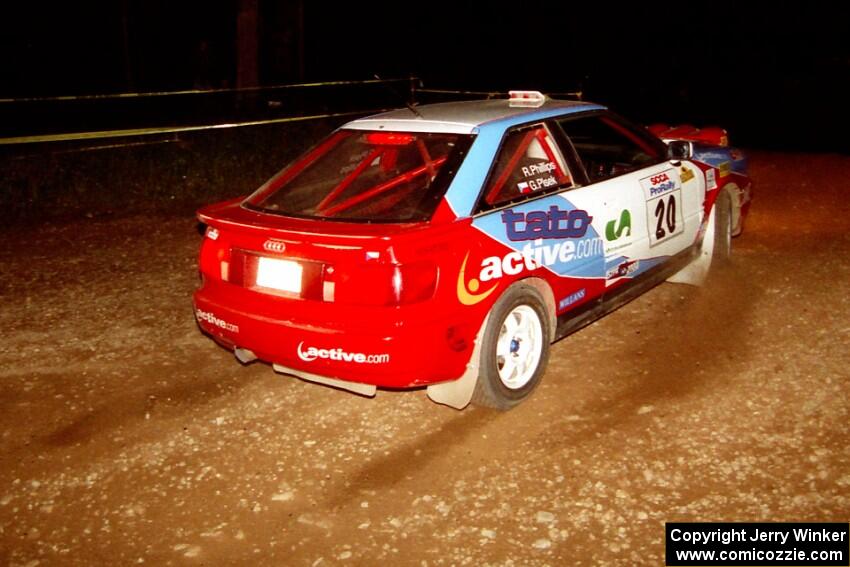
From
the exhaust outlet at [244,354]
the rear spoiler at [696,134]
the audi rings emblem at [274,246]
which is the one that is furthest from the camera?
the rear spoiler at [696,134]

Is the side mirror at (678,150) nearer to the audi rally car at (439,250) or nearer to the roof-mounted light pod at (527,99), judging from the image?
the audi rally car at (439,250)

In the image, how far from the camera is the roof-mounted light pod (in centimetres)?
524

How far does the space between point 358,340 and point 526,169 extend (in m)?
1.50

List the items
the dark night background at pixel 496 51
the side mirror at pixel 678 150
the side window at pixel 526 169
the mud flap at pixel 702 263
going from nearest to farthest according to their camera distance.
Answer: the side window at pixel 526 169 < the side mirror at pixel 678 150 < the mud flap at pixel 702 263 < the dark night background at pixel 496 51

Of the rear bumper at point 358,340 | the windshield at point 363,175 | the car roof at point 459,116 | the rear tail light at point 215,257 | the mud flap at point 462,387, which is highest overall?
the car roof at point 459,116

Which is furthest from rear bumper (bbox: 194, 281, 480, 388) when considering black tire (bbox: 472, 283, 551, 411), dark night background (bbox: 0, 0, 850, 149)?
dark night background (bbox: 0, 0, 850, 149)

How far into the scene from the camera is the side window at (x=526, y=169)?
455 cm

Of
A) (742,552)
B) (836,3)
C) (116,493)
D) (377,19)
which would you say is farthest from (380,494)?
(836,3)

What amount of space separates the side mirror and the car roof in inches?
29.3

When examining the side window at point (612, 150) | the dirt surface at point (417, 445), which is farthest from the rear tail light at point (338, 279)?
the side window at point (612, 150)

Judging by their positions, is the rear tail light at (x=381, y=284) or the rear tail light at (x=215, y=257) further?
the rear tail light at (x=215, y=257)

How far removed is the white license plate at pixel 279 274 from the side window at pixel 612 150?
6.41 ft

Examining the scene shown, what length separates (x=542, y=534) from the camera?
351 cm

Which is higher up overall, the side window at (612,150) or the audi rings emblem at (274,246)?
the side window at (612,150)
